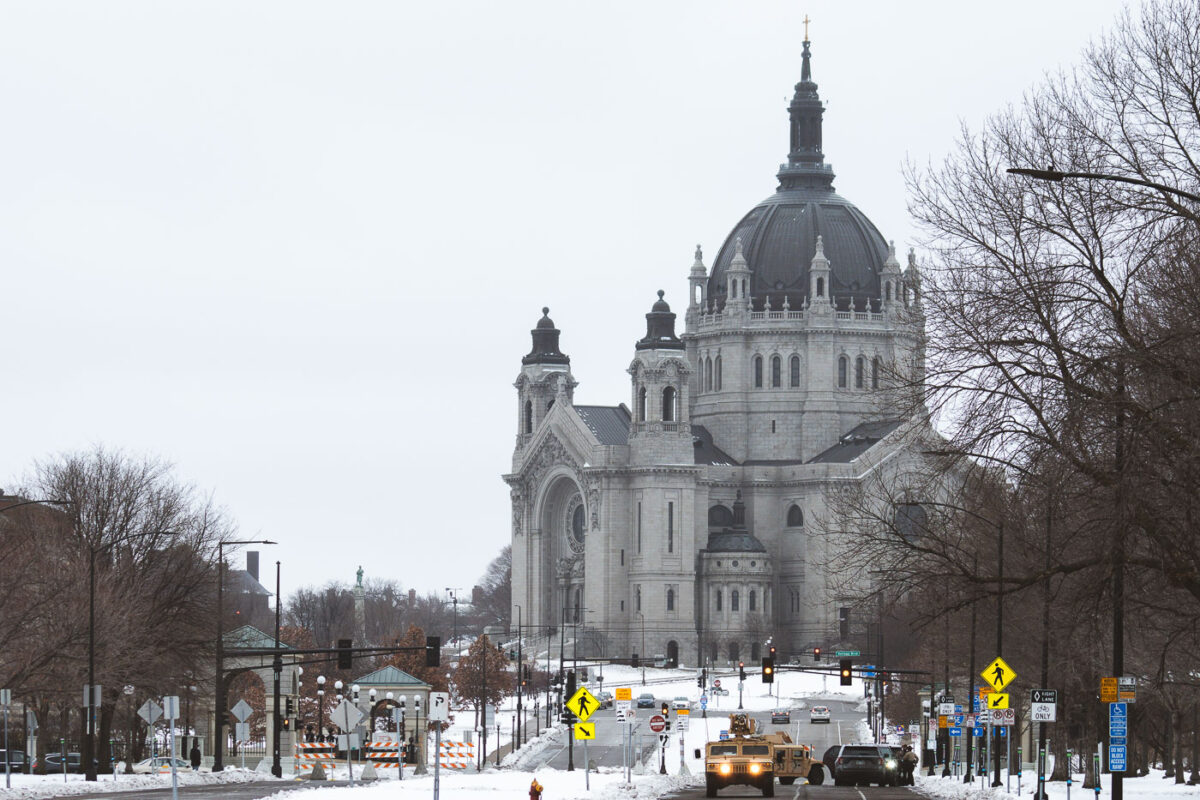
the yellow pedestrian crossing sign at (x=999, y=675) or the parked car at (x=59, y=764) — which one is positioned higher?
the yellow pedestrian crossing sign at (x=999, y=675)

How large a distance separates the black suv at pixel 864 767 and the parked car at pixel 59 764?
21.3m

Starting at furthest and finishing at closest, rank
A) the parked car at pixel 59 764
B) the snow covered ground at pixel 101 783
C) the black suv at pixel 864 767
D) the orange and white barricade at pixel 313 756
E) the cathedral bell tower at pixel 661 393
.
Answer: the cathedral bell tower at pixel 661 393, the orange and white barricade at pixel 313 756, the parked car at pixel 59 764, the black suv at pixel 864 767, the snow covered ground at pixel 101 783

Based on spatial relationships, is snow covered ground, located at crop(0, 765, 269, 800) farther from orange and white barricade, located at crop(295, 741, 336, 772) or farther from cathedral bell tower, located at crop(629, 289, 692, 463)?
cathedral bell tower, located at crop(629, 289, 692, 463)

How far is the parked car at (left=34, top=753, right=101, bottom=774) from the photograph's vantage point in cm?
6932

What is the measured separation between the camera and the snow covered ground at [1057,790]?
2040 inches

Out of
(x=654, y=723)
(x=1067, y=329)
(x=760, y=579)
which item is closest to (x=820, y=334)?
(x=760, y=579)

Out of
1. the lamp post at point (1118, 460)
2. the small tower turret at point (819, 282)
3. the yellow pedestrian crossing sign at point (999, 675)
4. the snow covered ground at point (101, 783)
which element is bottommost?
the snow covered ground at point (101, 783)

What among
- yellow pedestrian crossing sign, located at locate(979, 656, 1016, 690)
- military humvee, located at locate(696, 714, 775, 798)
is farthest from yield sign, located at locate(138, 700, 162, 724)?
yellow pedestrian crossing sign, located at locate(979, 656, 1016, 690)

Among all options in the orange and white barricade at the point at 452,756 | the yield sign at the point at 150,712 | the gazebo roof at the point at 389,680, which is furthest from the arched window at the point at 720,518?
the yield sign at the point at 150,712

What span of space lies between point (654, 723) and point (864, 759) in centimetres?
787

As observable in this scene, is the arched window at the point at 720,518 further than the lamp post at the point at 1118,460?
Yes

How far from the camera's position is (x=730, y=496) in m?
190

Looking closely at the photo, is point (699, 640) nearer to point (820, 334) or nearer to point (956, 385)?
point (820, 334)

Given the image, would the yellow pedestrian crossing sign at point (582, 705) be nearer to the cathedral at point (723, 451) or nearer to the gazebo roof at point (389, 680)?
the gazebo roof at point (389, 680)
